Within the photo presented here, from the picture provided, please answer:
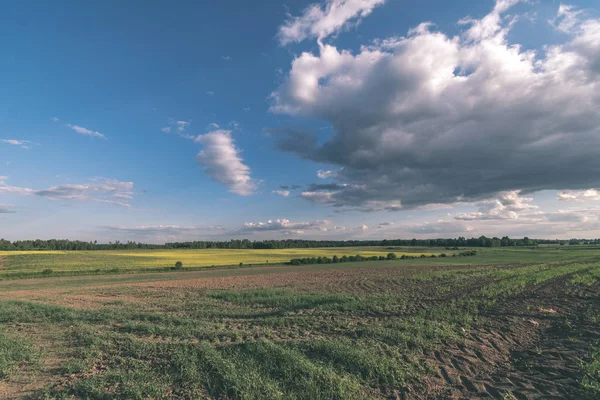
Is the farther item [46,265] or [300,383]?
[46,265]

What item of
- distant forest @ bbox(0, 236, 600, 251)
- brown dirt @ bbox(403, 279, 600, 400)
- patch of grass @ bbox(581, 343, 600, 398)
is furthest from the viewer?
distant forest @ bbox(0, 236, 600, 251)

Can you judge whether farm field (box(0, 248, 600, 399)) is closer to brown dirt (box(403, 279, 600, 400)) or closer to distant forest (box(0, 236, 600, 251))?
brown dirt (box(403, 279, 600, 400))

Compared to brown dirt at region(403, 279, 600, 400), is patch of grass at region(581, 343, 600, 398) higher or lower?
higher

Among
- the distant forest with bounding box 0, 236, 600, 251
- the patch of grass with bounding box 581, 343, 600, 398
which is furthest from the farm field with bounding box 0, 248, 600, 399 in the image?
the distant forest with bounding box 0, 236, 600, 251

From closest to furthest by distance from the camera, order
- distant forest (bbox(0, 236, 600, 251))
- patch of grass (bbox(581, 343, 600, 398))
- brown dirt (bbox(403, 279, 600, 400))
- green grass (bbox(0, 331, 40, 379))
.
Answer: patch of grass (bbox(581, 343, 600, 398))
brown dirt (bbox(403, 279, 600, 400))
green grass (bbox(0, 331, 40, 379))
distant forest (bbox(0, 236, 600, 251))

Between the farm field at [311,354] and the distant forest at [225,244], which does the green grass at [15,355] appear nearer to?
the farm field at [311,354]

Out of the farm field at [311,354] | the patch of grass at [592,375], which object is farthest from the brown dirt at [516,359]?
the patch of grass at [592,375]

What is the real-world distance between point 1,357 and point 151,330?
4105mm

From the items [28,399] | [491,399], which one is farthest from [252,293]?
[491,399]

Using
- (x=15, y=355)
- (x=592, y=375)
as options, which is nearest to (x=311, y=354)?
(x=592, y=375)

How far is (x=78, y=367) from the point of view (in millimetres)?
8352

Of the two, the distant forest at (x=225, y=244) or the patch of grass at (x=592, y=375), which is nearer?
the patch of grass at (x=592, y=375)

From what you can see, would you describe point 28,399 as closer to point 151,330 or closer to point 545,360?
point 151,330

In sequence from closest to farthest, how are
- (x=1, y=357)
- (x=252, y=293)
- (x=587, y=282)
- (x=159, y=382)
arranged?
(x=159, y=382)
(x=1, y=357)
(x=252, y=293)
(x=587, y=282)
